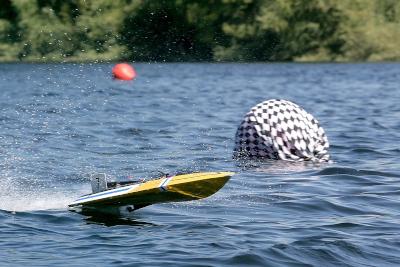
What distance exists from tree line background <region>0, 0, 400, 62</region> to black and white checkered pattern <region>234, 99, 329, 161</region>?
4060cm

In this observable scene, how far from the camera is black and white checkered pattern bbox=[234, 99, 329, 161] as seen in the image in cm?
1211

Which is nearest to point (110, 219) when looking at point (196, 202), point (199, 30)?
point (196, 202)

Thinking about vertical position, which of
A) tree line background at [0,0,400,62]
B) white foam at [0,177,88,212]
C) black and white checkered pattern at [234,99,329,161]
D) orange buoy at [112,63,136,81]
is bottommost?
white foam at [0,177,88,212]

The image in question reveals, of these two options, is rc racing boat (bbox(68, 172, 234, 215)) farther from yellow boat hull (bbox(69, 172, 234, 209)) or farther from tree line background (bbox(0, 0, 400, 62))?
tree line background (bbox(0, 0, 400, 62))

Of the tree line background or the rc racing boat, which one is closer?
the rc racing boat

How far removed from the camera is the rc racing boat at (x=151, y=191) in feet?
29.3

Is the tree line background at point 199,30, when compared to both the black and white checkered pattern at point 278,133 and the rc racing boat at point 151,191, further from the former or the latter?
the rc racing boat at point 151,191

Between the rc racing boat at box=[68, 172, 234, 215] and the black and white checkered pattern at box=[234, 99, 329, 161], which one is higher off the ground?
the black and white checkered pattern at box=[234, 99, 329, 161]

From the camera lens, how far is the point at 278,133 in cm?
1211

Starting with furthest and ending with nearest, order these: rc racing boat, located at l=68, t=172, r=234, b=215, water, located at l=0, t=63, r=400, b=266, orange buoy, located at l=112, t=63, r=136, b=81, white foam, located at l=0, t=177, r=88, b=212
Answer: orange buoy, located at l=112, t=63, r=136, b=81 < white foam, located at l=0, t=177, r=88, b=212 < rc racing boat, located at l=68, t=172, r=234, b=215 < water, located at l=0, t=63, r=400, b=266

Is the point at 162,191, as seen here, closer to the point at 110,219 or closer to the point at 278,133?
the point at 110,219

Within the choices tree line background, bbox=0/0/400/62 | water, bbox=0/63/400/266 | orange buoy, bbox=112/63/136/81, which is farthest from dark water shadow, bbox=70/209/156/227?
tree line background, bbox=0/0/400/62

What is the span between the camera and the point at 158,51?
190 ft

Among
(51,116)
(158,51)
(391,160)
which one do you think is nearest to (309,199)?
(391,160)
